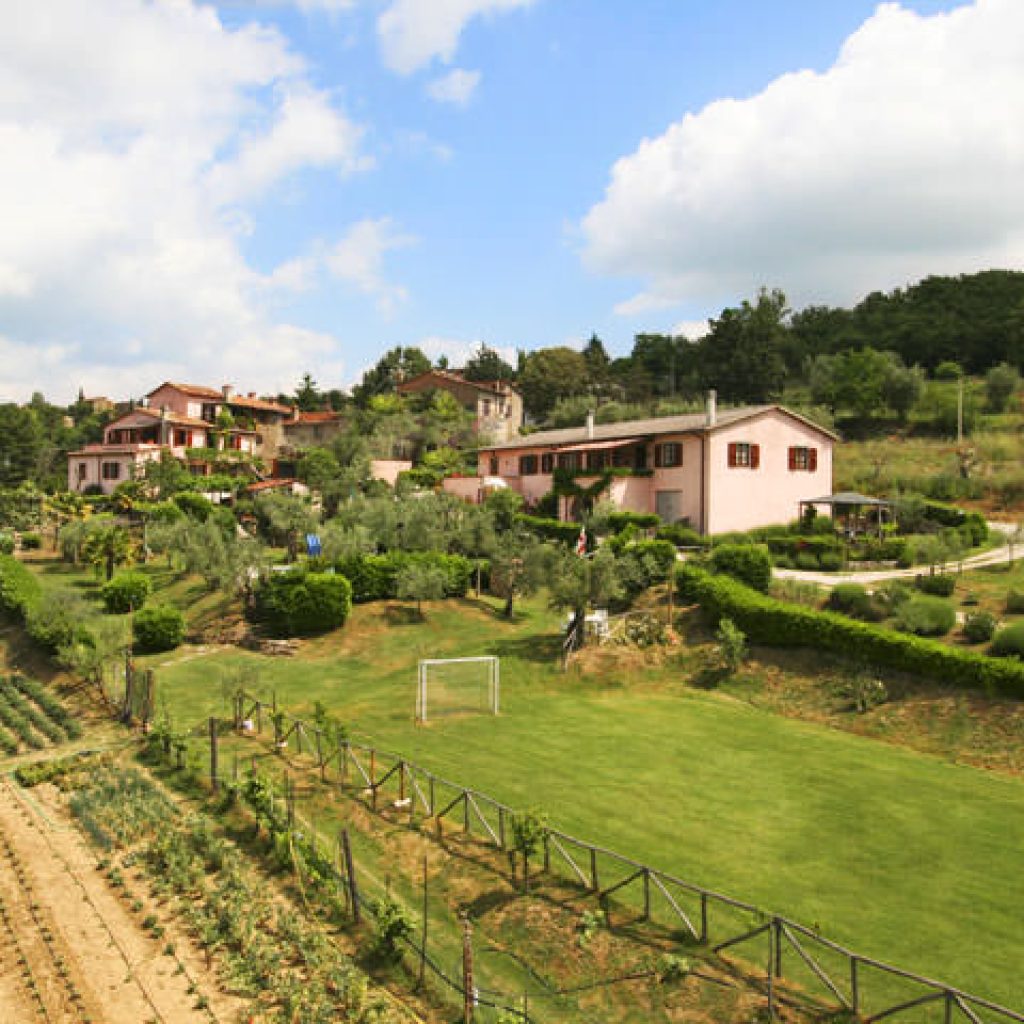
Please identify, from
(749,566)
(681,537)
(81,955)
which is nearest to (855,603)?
(749,566)

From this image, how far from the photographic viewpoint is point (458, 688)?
25.2 meters

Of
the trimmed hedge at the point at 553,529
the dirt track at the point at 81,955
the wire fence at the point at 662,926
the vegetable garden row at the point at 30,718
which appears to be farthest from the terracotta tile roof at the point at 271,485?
the dirt track at the point at 81,955

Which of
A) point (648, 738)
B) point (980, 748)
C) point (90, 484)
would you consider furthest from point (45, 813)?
point (90, 484)

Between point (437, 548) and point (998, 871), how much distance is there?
93.1 ft

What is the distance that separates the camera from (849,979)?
10.5m

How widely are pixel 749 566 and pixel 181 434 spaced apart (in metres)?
57.2

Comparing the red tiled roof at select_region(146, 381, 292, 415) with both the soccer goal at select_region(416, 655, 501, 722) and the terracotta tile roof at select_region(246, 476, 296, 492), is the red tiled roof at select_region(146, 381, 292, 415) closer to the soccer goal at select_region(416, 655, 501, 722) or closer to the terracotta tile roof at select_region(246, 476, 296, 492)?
the terracotta tile roof at select_region(246, 476, 296, 492)

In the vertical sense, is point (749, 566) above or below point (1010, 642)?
above

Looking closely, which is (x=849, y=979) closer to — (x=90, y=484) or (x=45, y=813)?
(x=45, y=813)

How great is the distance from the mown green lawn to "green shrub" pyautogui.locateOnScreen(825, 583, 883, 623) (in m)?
5.86

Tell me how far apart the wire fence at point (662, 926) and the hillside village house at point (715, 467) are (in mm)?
28041

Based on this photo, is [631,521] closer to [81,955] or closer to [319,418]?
[81,955]

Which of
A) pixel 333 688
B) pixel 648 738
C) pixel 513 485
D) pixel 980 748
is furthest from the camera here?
pixel 513 485

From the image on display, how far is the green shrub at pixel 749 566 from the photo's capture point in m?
28.9
